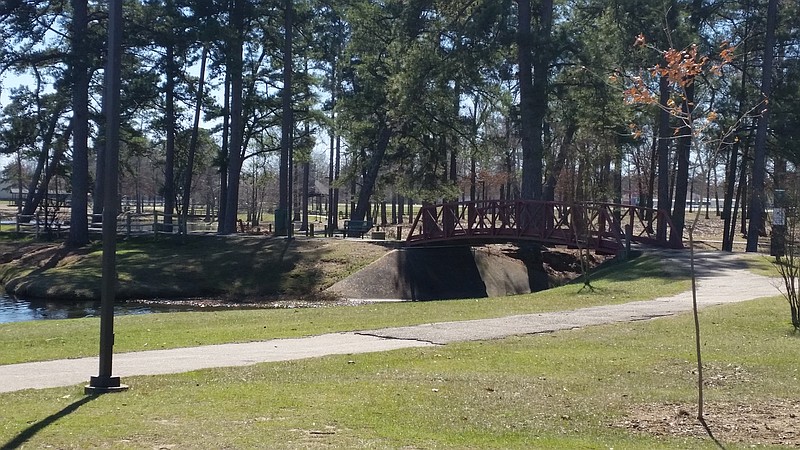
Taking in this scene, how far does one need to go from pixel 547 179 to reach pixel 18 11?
26805 millimetres

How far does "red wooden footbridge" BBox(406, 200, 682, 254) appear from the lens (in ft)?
116

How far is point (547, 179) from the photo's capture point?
50031 mm

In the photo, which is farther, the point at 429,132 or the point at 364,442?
the point at 429,132

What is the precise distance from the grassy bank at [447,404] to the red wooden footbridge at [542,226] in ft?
59.1

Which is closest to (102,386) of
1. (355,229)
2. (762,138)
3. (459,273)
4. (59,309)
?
(59,309)

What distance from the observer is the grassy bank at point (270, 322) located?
16859 millimetres

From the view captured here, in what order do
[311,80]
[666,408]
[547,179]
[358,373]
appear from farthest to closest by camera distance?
1. [311,80]
2. [547,179]
3. [358,373]
4. [666,408]

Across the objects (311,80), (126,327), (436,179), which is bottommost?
(126,327)

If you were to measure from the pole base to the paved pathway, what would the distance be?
0.96 m

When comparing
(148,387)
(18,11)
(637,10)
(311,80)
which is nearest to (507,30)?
(637,10)

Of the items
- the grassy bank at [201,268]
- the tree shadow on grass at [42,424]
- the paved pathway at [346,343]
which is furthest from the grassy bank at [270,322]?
the grassy bank at [201,268]

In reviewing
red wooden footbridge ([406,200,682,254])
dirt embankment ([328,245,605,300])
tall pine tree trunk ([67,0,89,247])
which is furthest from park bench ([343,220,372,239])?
tall pine tree trunk ([67,0,89,247])

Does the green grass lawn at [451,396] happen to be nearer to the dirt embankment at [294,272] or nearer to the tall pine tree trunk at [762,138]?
the dirt embankment at [294,272]

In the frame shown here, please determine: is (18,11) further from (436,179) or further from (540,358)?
(540,358)
